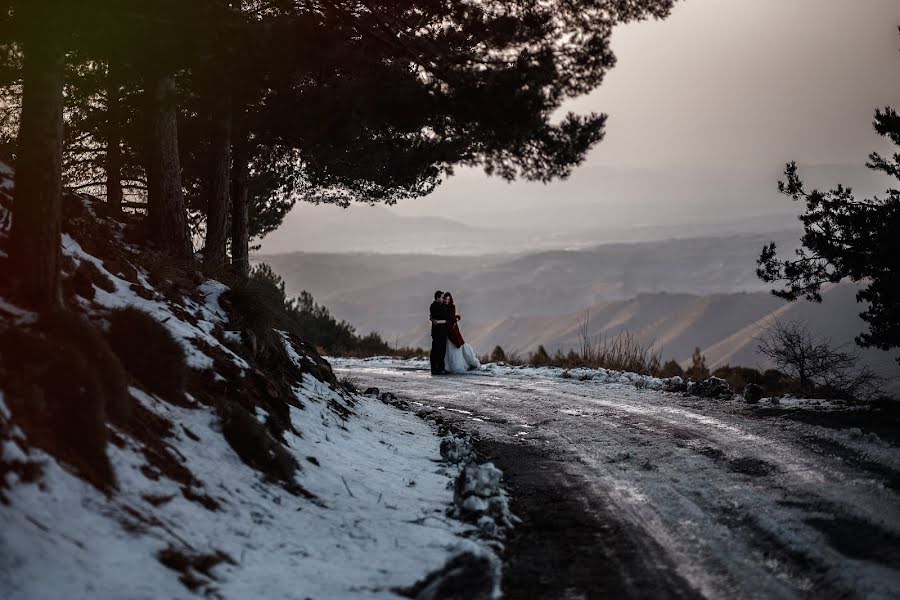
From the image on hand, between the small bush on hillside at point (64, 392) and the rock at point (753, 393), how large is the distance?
29.2 feet

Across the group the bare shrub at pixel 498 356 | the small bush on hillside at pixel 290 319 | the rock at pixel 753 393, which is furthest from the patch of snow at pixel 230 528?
the bare shrub at pixel 498 356

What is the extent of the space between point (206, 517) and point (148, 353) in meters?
1.85

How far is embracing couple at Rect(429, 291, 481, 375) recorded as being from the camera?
1853cm

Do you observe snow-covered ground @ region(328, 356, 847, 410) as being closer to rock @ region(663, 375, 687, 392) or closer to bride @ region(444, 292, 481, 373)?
rock @ region(663, 375, 687, 392)

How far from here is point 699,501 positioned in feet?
19.5

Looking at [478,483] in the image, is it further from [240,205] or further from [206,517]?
[240,205]

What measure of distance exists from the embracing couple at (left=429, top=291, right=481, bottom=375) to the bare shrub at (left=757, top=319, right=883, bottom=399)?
7.50 metres

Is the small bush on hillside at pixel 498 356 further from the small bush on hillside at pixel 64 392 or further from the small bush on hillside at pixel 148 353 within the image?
the small bush on hillside at pixel 64 392

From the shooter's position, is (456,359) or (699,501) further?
(456,359)

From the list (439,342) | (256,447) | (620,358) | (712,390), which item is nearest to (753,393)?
(712,390)

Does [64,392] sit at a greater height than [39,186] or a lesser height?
lesser

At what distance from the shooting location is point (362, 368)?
66.1 ft

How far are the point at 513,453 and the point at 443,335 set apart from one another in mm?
10395

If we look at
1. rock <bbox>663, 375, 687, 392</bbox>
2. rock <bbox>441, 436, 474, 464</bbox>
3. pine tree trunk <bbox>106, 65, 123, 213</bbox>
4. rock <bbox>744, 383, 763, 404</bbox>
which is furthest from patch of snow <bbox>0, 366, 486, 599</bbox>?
pine tree trunk <bbox>106, 65, 123, 213</bbox>
